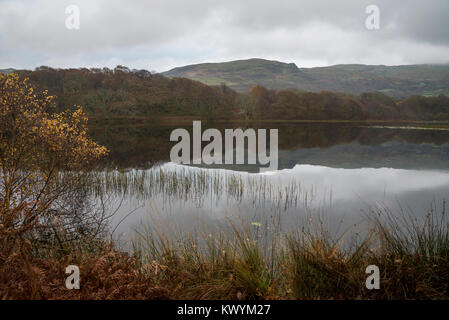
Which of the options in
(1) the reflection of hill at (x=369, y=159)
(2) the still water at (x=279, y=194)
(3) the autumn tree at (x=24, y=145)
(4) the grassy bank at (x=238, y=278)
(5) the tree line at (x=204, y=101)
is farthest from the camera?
(5) the tree line at (x=204, y=101)

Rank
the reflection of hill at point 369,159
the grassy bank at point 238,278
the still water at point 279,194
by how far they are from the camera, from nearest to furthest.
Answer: the grassy bank at point 238,278
the still water at point 279,194
the reflection of hill at point 369,159

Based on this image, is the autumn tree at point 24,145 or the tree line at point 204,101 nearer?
the autumn tree at point 24,145

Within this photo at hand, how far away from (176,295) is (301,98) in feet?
392

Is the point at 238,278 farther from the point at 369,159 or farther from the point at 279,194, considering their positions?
the point at 369,159

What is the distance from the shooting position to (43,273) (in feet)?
12.5

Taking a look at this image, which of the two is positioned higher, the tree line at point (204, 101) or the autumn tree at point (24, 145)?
the tree line at point (204, 101)

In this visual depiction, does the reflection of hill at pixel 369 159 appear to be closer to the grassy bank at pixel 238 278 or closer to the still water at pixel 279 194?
the still water at pixel 279 194

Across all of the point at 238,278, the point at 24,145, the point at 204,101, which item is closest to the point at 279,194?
the point at 238,278

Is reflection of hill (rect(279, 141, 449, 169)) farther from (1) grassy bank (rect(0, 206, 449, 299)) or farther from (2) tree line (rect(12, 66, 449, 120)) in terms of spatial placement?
(2) tree line (rect(12, 66, 449, 120))

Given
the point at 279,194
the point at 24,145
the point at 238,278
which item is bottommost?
the point at 279,194

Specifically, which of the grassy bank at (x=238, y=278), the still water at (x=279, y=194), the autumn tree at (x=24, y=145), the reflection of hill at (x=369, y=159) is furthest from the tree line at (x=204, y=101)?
the grassy bank at (x=238, y=278)

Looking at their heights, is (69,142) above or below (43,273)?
above
